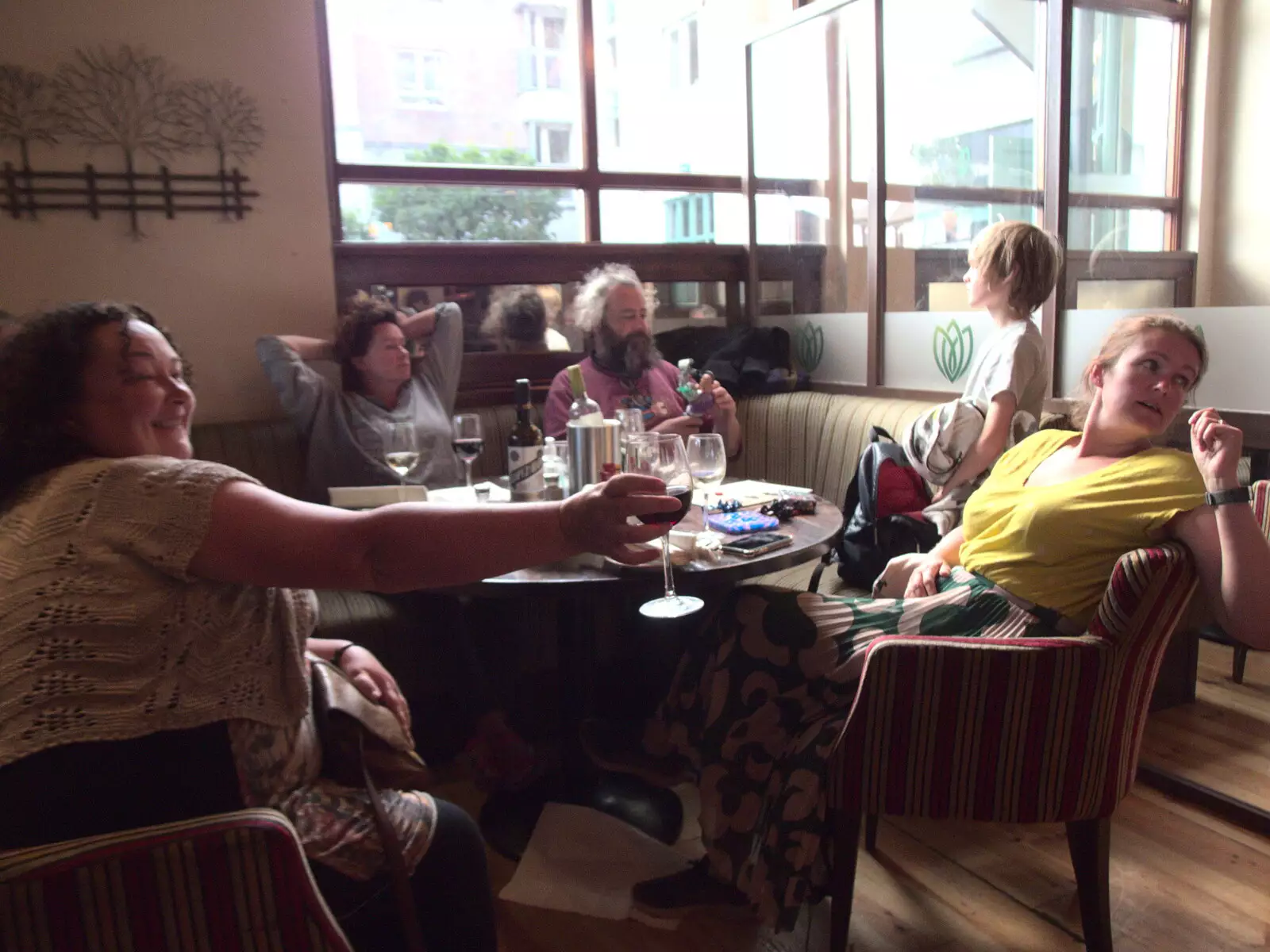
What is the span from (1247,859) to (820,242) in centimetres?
273

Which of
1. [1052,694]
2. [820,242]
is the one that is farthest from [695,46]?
[1052,694]

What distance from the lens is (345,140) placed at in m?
3.45

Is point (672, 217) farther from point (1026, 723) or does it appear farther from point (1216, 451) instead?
point (1026, 723)

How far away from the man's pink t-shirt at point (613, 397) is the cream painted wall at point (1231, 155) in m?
2.61

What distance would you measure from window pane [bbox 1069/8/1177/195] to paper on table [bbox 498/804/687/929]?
300cm

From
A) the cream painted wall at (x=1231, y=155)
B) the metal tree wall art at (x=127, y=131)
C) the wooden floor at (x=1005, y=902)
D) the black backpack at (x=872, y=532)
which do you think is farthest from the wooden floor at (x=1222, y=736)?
the metal tree wall art at (x=127, y=131)

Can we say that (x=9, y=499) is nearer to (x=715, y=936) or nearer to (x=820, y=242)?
(x=715, y=936)

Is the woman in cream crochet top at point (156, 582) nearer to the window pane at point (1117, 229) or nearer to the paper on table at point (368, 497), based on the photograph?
the paper on table at point (368, 497)

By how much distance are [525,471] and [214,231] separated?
6.17 ft

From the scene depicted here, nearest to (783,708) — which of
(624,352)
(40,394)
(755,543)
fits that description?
(755,543)

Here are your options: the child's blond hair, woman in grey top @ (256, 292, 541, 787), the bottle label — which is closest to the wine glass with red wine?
the bottle label

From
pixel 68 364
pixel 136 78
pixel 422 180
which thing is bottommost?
pixel 68 364

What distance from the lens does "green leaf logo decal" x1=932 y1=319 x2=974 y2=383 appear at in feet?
10.3

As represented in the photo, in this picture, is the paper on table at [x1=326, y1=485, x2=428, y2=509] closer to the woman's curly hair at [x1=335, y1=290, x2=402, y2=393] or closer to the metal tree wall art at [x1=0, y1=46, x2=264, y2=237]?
the woman's curly hair at [x1=335, y1=290, x2=402, y2=393]
